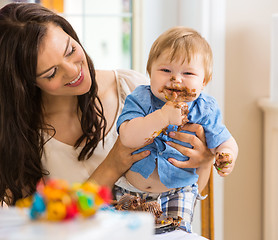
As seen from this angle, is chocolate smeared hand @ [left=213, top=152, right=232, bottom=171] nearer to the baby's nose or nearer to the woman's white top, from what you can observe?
the baby's nose

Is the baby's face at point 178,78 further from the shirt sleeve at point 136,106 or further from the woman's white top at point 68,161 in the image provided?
the woman's white top at point 68,161

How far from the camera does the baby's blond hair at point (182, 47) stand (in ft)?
4.12

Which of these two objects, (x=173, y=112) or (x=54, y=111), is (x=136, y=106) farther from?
(x=54, y=111)

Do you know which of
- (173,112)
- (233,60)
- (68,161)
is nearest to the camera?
(173,112)

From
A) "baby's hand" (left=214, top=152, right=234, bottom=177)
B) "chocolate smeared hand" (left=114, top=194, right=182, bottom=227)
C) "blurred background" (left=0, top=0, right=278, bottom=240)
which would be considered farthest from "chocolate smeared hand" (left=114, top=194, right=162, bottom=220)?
"blurred background" (left=0, top=0, right=278, bottom=240)

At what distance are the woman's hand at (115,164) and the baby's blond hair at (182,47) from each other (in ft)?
1.04

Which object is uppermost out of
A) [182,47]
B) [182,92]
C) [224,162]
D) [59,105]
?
[182,47]

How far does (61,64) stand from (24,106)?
0.76ft

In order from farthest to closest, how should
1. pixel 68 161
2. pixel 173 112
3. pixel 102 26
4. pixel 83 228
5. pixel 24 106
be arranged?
pixel 102 26 → pixel 68 161 → pixel 24 106 → pixel 173 112 → pixel 83 228

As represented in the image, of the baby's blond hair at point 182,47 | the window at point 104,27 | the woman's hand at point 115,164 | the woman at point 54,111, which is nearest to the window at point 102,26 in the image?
the window at point 104,27

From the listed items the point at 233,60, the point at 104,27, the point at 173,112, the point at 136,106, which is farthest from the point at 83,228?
the point at 104,27

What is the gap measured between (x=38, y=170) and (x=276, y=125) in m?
1.16

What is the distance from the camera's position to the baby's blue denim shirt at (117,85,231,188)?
136 cm

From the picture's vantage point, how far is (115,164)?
1475 millimetres
